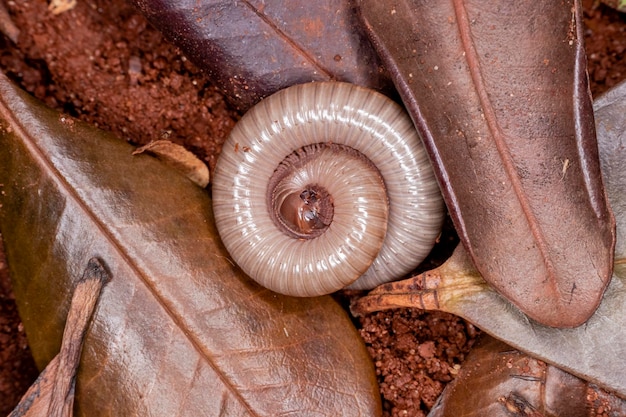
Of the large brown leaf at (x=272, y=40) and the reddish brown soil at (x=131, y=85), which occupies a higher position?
the large brown leaf at (x=272, y=40)

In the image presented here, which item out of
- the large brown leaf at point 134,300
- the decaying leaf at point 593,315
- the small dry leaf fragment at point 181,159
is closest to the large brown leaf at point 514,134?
the decaying leaf at point 593,315

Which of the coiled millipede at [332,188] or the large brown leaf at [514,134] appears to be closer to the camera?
the large brown leaf at [514,134]

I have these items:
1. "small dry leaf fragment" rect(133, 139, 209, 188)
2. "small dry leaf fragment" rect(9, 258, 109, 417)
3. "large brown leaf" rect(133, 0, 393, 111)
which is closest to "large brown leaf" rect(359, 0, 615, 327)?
"large brown leaf" rect(133, 0, 393, 111)

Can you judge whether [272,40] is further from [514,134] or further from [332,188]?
[514,134]

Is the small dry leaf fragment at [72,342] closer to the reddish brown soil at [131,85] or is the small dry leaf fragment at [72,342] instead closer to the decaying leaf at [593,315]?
the reddish brown soil at [131,85]

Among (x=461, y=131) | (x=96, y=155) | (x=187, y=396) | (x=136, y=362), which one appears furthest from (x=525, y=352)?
(x=96, y=155)
